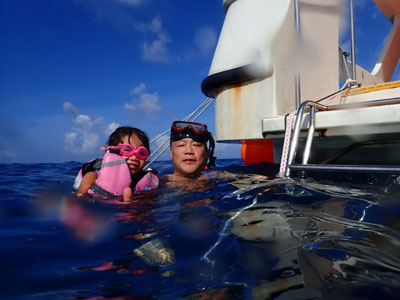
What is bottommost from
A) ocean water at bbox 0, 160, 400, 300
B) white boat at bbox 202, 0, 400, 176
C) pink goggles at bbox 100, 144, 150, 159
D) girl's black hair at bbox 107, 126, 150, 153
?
ocean water at bbox 0, 160, 400, 300

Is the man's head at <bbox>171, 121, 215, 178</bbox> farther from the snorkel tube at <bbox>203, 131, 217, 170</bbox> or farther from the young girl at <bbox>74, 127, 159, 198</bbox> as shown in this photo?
the young girl at <bbox>74, 127, 159, 198</bbox>

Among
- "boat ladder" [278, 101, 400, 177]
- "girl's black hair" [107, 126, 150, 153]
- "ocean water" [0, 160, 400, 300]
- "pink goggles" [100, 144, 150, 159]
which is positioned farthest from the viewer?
"girl's black hair" [107, 126, 150, 153]

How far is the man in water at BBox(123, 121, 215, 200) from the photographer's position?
303 centimetres

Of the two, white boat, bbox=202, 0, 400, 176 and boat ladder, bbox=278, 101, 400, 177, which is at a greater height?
white boat, bbox=202, 0, 400, 176

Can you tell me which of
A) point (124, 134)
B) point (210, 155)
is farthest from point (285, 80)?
point (124, 134)

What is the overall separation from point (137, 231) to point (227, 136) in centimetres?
260

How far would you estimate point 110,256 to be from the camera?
1.15 m

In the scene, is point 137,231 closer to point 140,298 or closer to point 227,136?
point 140,298

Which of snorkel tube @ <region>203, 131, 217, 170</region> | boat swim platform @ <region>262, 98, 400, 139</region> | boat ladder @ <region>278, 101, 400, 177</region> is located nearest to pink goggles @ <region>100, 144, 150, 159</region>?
snorkel tube @ <region>203, 131, 217, 170</region>

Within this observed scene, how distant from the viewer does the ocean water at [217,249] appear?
2.73 feet

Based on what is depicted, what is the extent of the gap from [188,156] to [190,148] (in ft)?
0.31

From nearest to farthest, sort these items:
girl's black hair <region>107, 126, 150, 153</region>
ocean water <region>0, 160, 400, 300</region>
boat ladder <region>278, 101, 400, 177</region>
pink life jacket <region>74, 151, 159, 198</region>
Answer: ocean water <region>0, 160, 400, 300</region> → boat ladder <region>278, 101, 400, 177</region> → pink life jacket <region>74, 151, 159, 198</region> → girl's black hair <region>107, 126, 150, 153</region>

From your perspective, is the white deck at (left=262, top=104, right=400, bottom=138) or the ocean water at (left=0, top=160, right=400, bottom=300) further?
the white deck at (left=262, top=104, right=400, bottom=138)

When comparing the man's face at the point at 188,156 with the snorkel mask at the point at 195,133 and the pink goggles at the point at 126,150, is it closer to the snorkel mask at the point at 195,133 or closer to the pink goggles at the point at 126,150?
the snorkel mask at the point at 195,133
